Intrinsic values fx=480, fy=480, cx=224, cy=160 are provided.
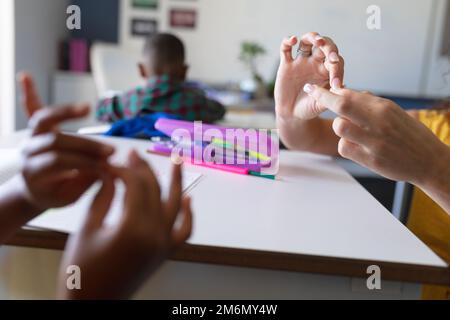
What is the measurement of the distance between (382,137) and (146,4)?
301 centimetres

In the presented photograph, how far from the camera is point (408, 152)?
49cm

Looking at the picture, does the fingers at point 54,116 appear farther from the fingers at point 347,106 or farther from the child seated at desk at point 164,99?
the child seated at desk at point 164,99

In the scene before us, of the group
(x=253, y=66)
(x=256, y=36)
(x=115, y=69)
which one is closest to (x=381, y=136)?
(x=115, y=69)

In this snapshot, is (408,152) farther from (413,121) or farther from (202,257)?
(202,257)

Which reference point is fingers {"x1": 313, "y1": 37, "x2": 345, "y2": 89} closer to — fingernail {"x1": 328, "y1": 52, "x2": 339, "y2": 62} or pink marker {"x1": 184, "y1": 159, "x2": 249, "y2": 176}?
fingernail {"x1": 328, "y1": 52, "x2": 339, "y2": 62}

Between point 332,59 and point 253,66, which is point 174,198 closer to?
point 332,59

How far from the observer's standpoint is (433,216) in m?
0.80

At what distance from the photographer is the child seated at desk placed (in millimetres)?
1308

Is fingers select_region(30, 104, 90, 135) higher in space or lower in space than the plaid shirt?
higher

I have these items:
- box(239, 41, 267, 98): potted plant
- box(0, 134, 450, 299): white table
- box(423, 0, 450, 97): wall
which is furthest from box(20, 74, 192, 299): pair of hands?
box(423, 0, 450, 97): wall

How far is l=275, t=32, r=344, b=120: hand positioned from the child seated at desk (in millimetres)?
468

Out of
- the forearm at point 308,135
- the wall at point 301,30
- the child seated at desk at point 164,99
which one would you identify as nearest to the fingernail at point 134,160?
the forearm at point 308,135
